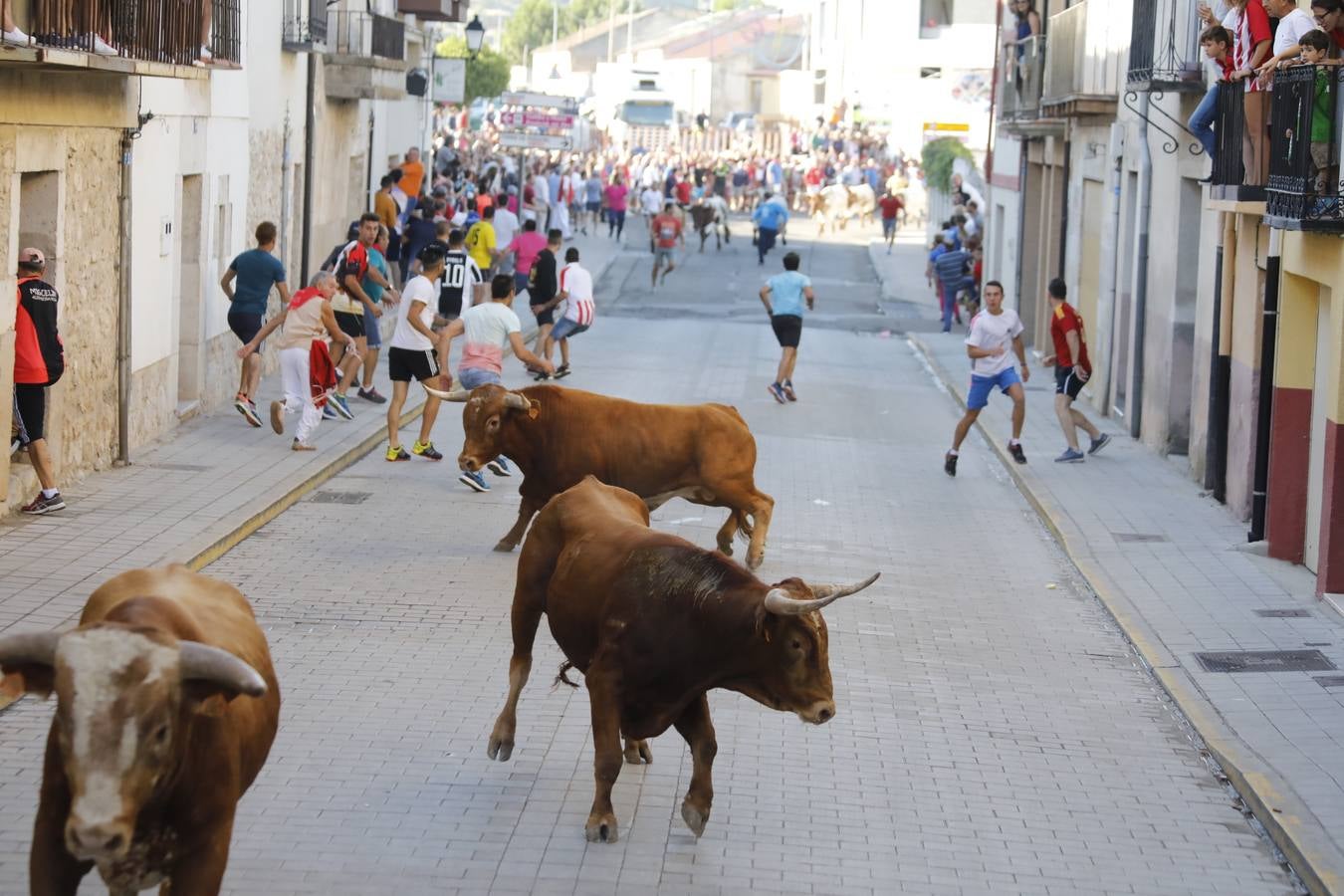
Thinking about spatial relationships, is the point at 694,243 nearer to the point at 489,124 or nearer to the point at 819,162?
the point at 819,162

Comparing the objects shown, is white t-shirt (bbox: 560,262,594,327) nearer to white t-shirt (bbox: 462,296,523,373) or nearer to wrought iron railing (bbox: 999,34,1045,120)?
white t-shirt (bbox: 462,296,523,373)

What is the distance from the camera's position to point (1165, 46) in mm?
20516

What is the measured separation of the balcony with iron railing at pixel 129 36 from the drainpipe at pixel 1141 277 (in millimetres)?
9856

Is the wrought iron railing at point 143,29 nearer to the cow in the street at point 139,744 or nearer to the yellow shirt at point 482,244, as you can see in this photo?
the cow in the street at point 139,744

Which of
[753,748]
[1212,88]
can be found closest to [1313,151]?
[1212,88]

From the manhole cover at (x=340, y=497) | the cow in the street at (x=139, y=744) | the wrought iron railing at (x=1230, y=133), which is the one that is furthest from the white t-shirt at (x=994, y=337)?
the cow in the street at (x=139, y=744)

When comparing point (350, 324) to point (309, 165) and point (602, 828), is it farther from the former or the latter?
point (602, 828)

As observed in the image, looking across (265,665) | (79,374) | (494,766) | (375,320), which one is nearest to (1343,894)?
(494,766)

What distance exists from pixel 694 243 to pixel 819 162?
733 inches

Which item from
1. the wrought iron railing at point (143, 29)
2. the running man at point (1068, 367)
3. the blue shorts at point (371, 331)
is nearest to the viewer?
the wrought iron railing at point (143, 29)

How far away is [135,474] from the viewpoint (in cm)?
1644

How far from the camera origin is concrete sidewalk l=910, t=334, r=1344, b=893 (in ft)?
29.6

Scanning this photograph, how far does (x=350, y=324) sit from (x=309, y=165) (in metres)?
6.12

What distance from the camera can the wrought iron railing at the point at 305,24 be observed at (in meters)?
24.7
